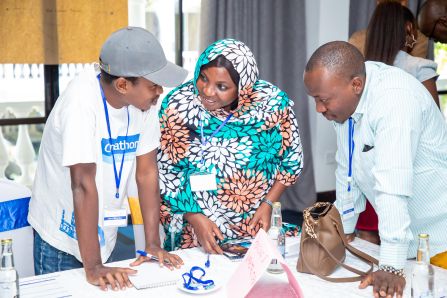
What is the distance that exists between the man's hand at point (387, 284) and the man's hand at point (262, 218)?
576mm

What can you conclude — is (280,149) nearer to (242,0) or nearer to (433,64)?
(433,64)

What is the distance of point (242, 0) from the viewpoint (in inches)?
198

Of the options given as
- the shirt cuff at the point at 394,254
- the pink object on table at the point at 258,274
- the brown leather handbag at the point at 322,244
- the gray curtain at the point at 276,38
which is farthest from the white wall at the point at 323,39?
the pink object on table at the point at 258,274

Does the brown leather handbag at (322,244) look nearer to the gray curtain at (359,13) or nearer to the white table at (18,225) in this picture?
the white table at (18,225)

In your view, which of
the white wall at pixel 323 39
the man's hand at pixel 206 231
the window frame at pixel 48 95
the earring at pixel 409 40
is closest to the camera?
the man's hand at pixel 206 231

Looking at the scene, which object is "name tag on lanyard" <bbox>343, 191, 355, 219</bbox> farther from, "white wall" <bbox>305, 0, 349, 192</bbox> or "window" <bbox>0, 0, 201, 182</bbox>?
"white wall" <bbox>305, 0, 349, 192</bbox>

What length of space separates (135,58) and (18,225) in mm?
837

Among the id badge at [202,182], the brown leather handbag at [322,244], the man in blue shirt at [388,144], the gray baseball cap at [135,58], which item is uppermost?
the gray baseball cap at [135,58]

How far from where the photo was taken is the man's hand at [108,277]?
5.90 ft

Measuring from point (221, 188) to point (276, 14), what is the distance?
326cm

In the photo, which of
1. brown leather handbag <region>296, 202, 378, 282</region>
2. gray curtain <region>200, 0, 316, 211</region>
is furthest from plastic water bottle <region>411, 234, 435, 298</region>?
gray curtain <region>200, 0, 316, 211</region>

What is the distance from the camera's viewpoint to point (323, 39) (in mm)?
5391

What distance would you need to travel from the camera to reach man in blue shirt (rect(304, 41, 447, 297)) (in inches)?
68.9

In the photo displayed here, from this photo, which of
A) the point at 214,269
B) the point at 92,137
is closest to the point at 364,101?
the point at 214,269
